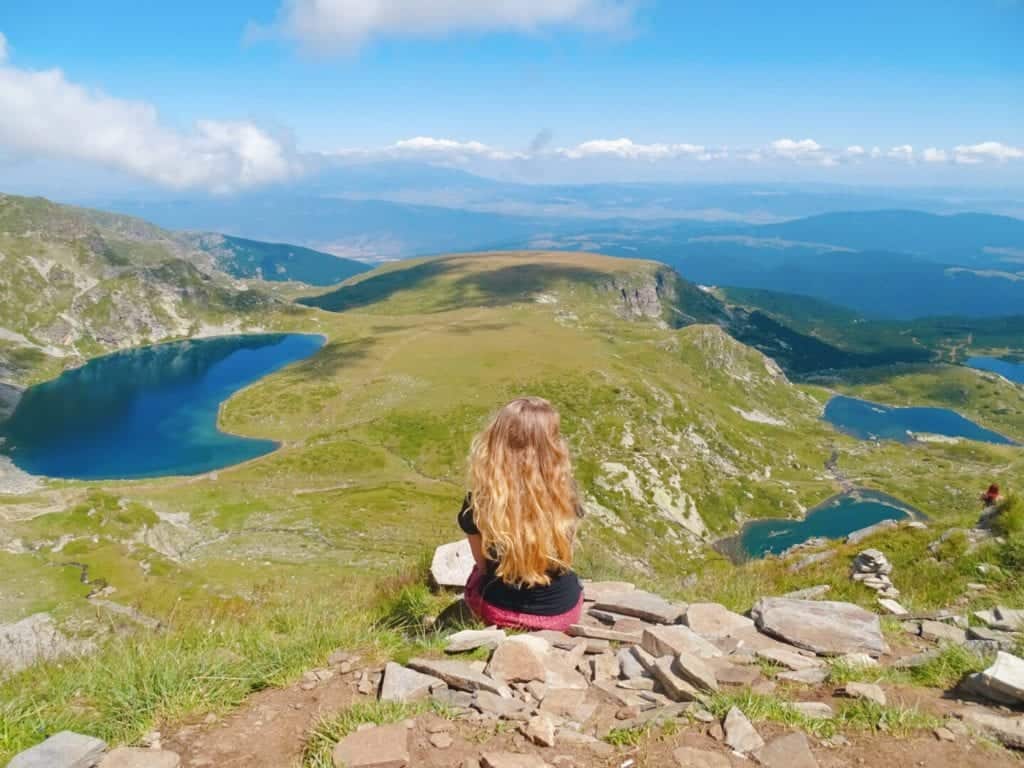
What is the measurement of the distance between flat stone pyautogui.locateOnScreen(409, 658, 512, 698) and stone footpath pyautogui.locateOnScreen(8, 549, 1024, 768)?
0.02 metres

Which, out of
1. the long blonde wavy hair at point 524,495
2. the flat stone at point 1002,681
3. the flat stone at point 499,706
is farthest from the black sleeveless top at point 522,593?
the flat stone at point 1002,681

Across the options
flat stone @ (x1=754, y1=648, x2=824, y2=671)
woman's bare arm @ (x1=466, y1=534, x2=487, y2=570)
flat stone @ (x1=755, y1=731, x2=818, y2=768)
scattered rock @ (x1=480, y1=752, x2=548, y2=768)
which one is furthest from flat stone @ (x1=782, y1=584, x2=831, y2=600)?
scattered rock @ (x1=480, y1=752, x2=548, y2=768)

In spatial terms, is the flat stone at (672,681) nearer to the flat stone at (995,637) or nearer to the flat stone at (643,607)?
the flat stone at (643,607)

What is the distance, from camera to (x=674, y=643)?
8945mm

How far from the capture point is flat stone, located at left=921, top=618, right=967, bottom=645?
35.5ft

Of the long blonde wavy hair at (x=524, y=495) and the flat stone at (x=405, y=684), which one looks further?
the long blonde wavy hair at (x=524, y=495)

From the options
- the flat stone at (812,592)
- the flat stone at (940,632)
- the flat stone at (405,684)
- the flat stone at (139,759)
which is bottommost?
the flat stone at (812,592)

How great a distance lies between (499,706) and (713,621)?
5.32 metres

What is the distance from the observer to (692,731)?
6648mm

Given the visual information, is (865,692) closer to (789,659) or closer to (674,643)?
(789,659)

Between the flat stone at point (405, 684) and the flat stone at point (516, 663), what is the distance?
0.79 metres

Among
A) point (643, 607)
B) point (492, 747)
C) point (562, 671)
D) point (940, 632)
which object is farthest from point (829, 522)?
point (492, 747)

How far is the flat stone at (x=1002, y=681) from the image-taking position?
7.16 metres

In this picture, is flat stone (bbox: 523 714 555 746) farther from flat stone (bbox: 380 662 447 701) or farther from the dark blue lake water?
the dark blue lake water
